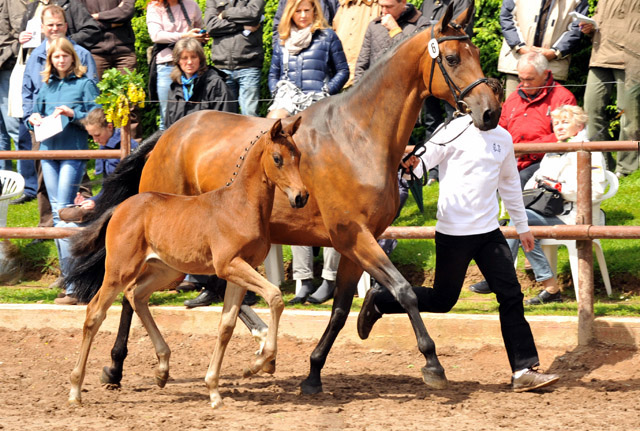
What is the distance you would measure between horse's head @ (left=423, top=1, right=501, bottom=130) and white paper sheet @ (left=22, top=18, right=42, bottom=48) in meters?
5.86

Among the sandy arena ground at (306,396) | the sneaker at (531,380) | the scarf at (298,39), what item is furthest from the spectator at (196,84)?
the sneaker at (531,380)

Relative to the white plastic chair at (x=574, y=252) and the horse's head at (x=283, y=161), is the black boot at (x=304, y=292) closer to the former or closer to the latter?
the white plastic chair at (x=574, y=252)

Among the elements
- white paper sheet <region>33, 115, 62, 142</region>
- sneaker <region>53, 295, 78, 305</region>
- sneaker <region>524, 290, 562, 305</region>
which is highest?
white paper sheet <region>33, 115, 62, 142</region>

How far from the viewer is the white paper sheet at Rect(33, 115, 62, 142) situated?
28.9 feet

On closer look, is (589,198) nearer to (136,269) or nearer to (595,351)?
(595,351)

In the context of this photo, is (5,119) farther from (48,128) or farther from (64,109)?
(64,109)

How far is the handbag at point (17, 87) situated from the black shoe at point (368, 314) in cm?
561

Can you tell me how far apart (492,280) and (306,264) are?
244 centimetres

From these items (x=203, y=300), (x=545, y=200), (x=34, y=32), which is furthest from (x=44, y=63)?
(x=545, y=200)

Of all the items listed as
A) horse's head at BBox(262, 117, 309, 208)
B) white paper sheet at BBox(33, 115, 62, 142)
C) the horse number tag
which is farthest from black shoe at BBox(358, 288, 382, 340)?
white paper sheet at BBox(33, 115, 62, 142)

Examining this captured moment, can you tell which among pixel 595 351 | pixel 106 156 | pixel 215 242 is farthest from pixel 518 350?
pixel 106 156

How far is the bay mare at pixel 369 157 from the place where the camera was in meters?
5.75

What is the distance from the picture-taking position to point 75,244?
6.45m

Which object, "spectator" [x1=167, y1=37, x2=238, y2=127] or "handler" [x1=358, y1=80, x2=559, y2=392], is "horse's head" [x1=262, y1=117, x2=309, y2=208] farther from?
"spectator" [x1=167, y1=37, x2=238, y2=127]
